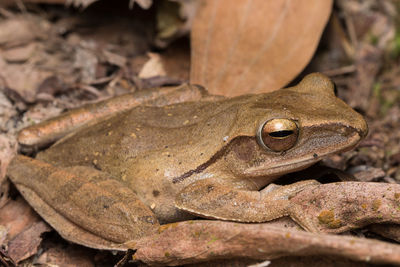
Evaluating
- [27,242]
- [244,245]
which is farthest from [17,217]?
[244,245]

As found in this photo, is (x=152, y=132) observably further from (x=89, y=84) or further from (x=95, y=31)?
(x=95, y=31)

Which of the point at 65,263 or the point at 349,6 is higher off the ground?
the point at 349,6

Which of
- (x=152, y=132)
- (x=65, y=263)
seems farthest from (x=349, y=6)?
(x=65, y=263)

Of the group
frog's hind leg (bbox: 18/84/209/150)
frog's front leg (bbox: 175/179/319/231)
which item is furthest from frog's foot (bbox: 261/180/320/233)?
frog's hind leg (bbox: 18/84/209/150)

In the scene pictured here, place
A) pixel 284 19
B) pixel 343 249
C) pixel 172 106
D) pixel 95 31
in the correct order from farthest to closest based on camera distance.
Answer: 1. pixel 95 31
2. pixel 284 19
3. pixel 172 106
4. pixel 343 249

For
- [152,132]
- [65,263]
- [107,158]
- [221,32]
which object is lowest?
[65,263]

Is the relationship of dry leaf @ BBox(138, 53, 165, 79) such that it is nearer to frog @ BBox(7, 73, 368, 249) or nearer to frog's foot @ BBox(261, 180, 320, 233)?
frog @ BBox(7, 73, 368, 249)

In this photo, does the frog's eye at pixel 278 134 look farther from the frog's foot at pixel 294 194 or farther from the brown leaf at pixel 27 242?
the brown leaf at pixel 27 242
